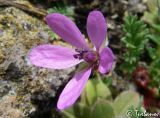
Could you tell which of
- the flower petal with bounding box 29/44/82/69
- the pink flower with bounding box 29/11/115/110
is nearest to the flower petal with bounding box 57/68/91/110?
the pink flower with bounding box 29/11/115/110

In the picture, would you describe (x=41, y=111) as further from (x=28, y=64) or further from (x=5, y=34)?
(x=5, y=34)

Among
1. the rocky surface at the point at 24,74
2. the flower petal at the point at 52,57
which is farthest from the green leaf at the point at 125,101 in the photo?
the flower petal at the point at 52,57

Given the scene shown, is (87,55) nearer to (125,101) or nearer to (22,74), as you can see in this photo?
(22,74)

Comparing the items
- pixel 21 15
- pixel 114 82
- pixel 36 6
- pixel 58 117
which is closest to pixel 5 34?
pixel 21 15

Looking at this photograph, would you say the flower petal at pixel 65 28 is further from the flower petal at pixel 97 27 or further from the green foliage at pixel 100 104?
the green foliage at pixel 100 104

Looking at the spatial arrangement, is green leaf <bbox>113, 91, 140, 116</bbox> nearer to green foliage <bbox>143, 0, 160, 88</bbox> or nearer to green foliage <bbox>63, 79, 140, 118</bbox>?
green foliage <bbox>63, 79, 140, 118</bbox>
